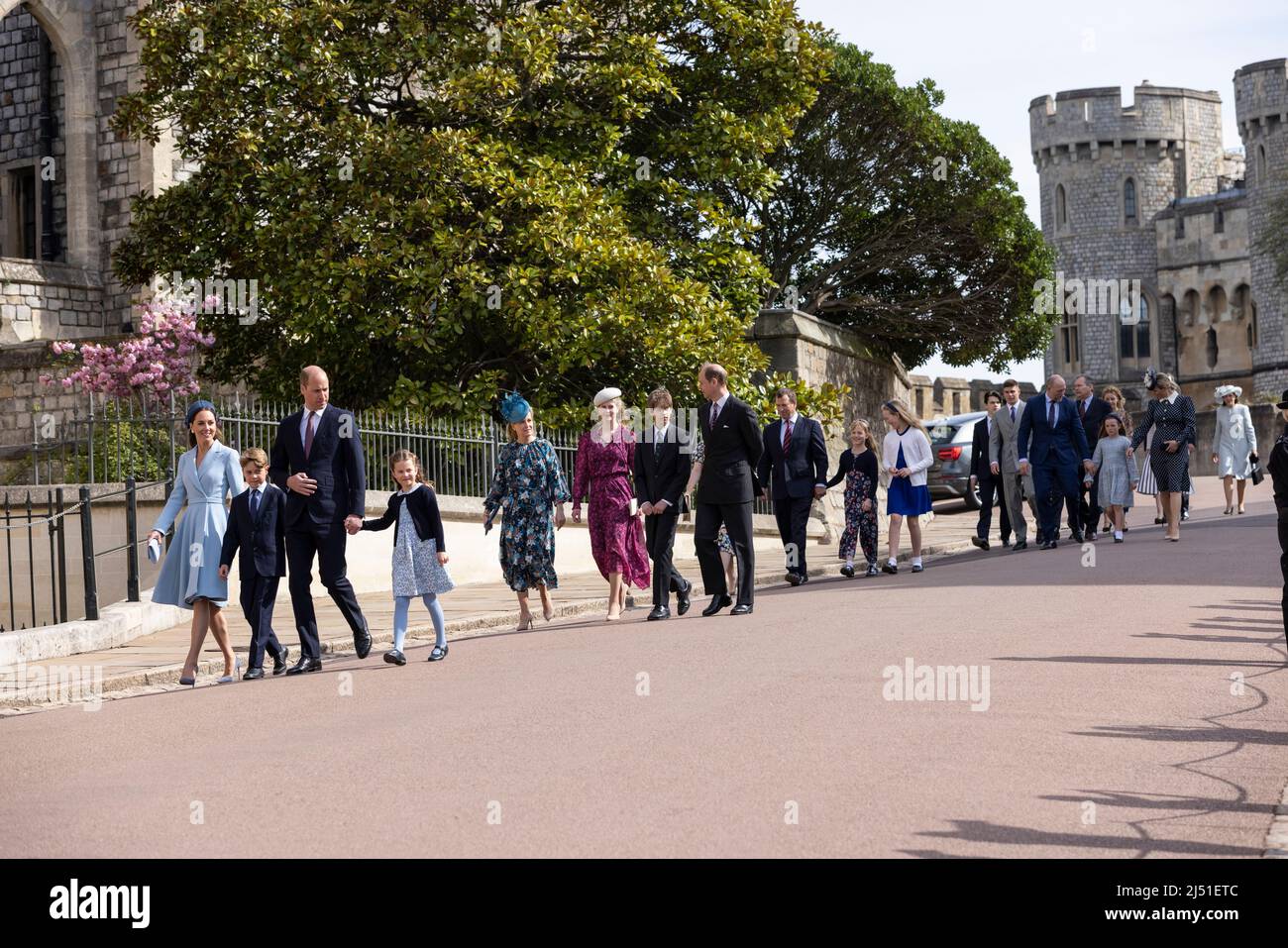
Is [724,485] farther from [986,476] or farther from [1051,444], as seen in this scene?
[986,476]

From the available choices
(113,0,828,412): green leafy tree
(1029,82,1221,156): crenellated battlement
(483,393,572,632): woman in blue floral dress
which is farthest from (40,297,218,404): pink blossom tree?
(1029,82,1221,156): crenellated battlement

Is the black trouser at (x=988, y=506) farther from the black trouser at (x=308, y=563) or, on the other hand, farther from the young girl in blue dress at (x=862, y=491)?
the black trouser at (x=308, y=563)

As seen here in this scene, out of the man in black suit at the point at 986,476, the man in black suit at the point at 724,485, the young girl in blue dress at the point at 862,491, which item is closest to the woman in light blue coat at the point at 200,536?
the man in black suit at the point at 724,485

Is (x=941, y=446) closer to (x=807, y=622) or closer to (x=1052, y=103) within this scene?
(x=807, y=622)

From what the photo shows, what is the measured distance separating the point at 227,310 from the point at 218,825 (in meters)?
16.9

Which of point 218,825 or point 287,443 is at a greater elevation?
point 287,443

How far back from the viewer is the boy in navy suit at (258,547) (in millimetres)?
11273

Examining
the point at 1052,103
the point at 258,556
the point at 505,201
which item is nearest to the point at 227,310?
the point at 505,201

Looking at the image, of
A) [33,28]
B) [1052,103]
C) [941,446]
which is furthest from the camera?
[1052,103]

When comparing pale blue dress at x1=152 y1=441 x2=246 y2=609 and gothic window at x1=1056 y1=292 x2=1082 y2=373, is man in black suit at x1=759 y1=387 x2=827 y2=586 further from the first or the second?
gothic window at x1=1056 y1=292 x2=1082 y2=373

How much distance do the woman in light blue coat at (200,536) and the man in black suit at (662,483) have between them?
3316 millimetres

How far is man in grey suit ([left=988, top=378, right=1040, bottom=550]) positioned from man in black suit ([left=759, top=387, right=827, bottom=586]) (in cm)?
396
